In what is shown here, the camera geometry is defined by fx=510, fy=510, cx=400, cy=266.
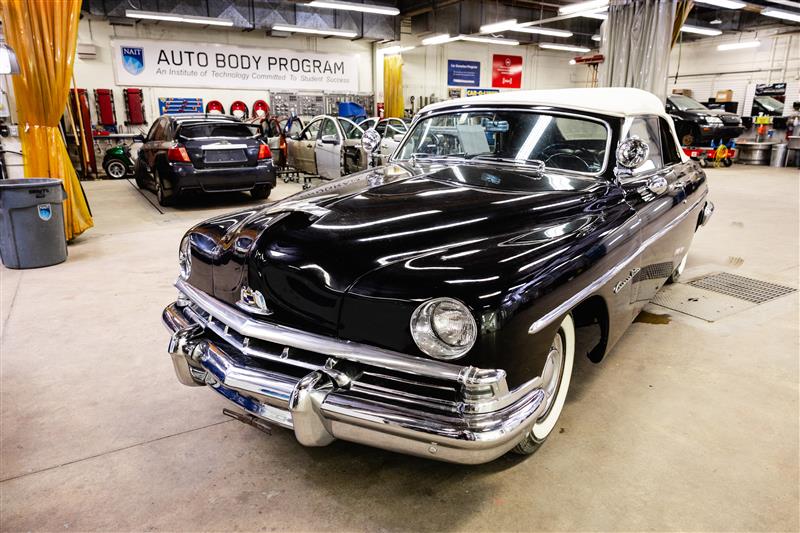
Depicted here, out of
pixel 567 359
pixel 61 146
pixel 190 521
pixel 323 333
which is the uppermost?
pixel 61 146

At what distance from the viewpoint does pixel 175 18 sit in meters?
12.3

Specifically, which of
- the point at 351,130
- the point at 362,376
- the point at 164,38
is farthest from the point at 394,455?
the point at 164,38

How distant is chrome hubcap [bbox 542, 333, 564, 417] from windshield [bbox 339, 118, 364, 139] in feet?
26.8

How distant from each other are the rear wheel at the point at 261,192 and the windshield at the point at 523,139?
5.37 metres

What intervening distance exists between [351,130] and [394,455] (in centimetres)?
872

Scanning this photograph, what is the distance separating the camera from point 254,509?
1.91 meters

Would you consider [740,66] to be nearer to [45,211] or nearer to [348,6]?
[348,6]

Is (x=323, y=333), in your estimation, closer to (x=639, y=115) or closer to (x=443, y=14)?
(x=639, y=115)

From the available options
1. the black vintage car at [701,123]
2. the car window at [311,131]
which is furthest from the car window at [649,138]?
the black vintage car at [701,123]

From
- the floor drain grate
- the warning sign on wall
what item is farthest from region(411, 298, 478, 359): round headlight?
the warning sign on wall

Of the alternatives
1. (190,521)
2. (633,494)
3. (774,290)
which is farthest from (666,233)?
(190,521)

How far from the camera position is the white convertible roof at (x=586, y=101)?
280cm

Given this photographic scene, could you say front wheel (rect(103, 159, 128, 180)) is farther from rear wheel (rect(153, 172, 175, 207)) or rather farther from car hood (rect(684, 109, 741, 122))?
car hood (rect(684, 109, 741, 122))

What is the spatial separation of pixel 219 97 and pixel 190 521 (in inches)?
578
